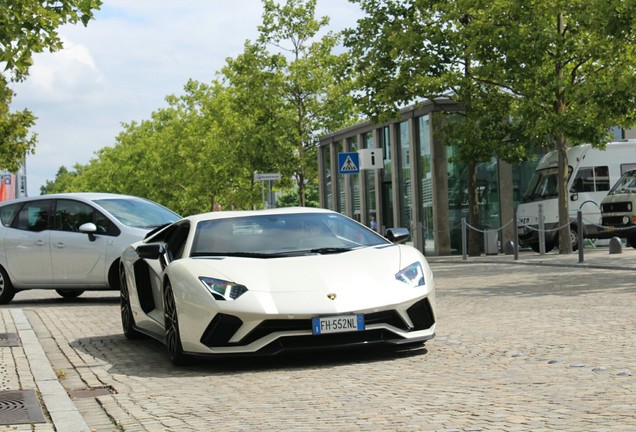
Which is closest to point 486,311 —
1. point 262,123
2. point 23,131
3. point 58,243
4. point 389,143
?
point 58,243

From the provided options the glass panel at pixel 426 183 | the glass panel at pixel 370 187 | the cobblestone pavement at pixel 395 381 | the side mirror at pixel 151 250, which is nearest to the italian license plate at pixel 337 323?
the cobblestone pavement at pixel 395 381

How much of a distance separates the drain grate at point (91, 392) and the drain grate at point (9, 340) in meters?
3.30

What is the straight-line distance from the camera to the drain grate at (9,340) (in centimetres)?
1108

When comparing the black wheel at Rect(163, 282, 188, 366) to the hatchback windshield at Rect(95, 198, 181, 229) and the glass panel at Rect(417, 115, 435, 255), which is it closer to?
the hatchback windshield at Rect(95, 198, 181, 229)

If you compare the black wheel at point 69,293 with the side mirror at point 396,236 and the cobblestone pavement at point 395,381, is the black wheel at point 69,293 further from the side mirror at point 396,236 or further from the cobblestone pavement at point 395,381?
the side mirror at point 396,236

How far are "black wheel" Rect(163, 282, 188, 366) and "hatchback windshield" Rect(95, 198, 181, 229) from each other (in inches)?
303

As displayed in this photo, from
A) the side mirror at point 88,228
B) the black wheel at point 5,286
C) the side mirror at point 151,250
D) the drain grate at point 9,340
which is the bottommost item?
the drain grate at point 9,340

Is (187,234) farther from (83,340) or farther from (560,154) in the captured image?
(560,154)

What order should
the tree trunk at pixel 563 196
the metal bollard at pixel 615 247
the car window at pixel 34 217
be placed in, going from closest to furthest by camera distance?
the car window at pixel 34 217 → the metal bollard at pixel 615 247 → the tree trunk at pixel 563 196

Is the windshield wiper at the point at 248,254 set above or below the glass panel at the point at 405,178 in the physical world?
below

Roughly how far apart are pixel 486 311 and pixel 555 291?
323cm

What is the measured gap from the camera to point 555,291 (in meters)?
16.1

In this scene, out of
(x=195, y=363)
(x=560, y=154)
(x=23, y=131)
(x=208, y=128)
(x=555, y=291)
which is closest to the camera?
(x=195, y=363)

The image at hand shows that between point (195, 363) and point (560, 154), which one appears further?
point (560, 154)
